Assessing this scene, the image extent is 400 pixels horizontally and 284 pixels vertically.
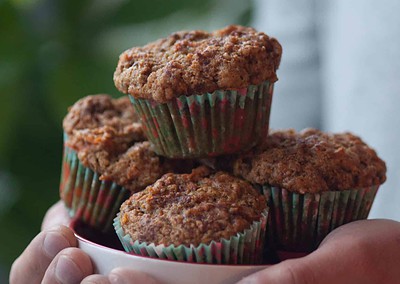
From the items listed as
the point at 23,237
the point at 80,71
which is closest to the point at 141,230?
the point at 80,71

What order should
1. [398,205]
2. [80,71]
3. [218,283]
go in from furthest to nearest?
[80,71] < [398,205] < [218,283]

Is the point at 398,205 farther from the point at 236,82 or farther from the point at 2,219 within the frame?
the point at 2,219

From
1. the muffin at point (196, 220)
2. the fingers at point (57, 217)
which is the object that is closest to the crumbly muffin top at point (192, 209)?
the muffin at point (196, 220)

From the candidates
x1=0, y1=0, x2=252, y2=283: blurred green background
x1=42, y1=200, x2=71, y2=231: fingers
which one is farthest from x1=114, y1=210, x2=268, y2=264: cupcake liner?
x1=0, y1=0, x2=252, y2=283: blurred green background

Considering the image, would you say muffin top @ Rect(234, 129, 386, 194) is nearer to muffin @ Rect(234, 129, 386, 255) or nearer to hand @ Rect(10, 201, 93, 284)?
muffin @ Rect(234, 129, 386, 255)

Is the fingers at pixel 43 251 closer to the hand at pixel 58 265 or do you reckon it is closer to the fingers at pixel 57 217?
the hand at pixel 58 265
